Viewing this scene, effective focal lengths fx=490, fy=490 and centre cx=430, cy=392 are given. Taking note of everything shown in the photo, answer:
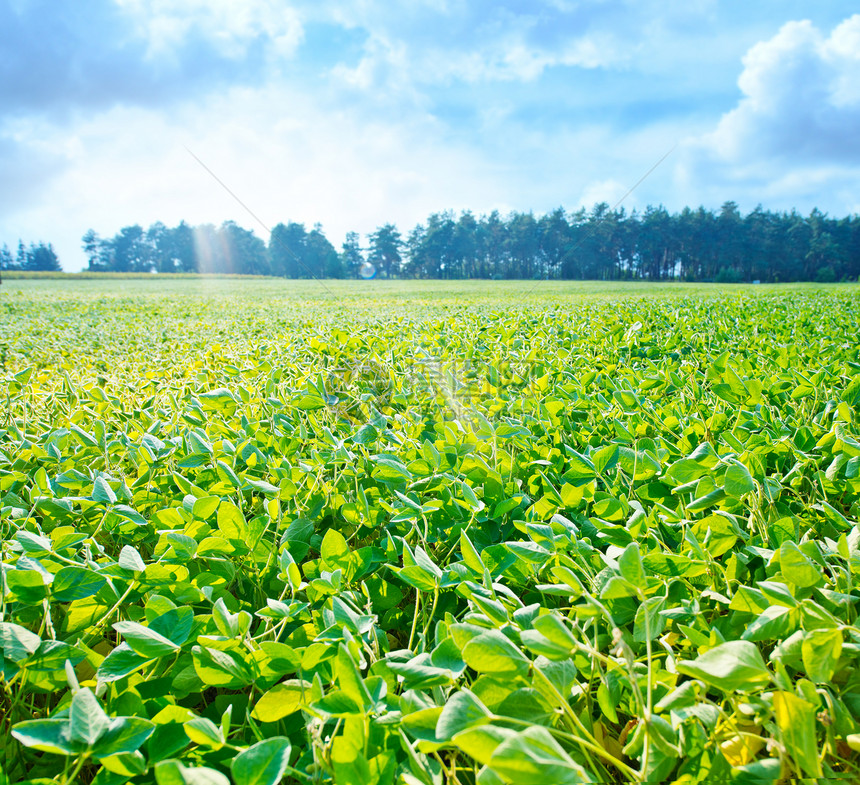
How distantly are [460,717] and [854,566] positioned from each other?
0.66 meters

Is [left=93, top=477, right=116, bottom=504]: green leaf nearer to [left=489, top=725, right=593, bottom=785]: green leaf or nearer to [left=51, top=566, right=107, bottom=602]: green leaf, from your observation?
[left=51, top=566, right=107, bottom=602]: green leaf

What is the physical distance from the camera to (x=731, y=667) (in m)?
0.54

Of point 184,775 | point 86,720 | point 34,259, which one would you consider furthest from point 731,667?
point 34,259

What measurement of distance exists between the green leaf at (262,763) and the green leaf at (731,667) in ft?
1.43

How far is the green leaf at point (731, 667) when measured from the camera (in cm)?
53

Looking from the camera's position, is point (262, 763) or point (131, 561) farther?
point (131, 561)

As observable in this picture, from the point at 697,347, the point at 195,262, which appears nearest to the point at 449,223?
the point at 195,262

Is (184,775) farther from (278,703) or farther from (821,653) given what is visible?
(821,653)

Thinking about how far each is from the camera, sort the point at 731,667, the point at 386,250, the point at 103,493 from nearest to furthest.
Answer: the point at 731,667, the point at 103,493, the point at 386,250

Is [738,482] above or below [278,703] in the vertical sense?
above

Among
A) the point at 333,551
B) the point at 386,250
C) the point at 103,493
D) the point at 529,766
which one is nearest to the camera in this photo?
the point at 529,766

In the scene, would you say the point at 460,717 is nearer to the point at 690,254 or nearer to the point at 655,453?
the point at 655,453

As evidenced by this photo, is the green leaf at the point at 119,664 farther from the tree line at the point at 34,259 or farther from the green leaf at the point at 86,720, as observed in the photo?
the tree line at the point at 34,259

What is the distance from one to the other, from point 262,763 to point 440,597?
17.1 inches
